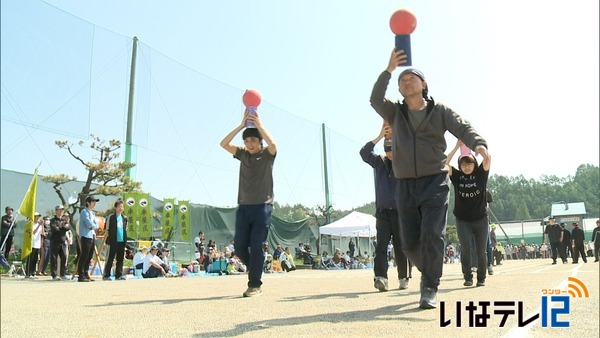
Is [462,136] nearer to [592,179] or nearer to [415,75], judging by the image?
[415,75]

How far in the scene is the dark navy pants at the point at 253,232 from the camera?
5.62m

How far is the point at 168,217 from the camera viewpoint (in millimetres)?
20516

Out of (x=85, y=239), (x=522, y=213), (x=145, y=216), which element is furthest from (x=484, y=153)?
(x=522, y=213)

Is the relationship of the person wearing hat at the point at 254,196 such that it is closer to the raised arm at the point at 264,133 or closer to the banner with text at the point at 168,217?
the raised arm at the point at 264,133

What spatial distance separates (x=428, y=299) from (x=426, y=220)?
22.6 inches

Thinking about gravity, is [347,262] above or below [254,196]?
below

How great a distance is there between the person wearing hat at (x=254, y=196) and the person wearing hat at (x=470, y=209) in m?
2.47

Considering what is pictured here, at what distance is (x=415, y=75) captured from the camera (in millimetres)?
4078

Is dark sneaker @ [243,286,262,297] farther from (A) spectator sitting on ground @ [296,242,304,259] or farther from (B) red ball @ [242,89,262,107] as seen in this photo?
(A) spectator sitting on ground @ [296,242,304,259]

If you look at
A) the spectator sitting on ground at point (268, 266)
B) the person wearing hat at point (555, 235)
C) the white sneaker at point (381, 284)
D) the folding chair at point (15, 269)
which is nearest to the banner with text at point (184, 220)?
the spectator sitting on ground at point (268, 266)

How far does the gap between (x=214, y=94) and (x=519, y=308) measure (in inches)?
961

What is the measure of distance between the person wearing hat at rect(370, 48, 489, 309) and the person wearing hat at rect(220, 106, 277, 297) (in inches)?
72.7

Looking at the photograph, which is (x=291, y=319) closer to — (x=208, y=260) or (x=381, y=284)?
(x=381, y=284)

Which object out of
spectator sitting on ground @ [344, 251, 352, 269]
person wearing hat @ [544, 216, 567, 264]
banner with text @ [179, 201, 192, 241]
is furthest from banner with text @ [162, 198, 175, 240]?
person wearing hat @ [544, 216, 567, 264]
